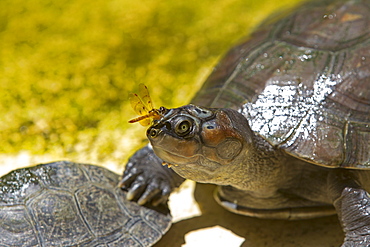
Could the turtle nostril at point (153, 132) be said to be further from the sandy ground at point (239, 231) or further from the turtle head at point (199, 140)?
the sandy ground at point (239, 231)

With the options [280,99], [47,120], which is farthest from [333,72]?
[47,120]

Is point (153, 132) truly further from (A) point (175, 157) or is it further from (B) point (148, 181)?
(B) point (148, 181)

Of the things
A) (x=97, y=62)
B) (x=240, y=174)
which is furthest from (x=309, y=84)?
(x=97, y=62)

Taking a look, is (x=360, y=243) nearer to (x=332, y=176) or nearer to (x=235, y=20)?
(x=332, y=176)

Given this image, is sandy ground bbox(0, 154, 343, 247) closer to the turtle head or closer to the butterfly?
the turtle head

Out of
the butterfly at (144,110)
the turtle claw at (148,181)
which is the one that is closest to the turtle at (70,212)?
the turtle claw at (148,181)

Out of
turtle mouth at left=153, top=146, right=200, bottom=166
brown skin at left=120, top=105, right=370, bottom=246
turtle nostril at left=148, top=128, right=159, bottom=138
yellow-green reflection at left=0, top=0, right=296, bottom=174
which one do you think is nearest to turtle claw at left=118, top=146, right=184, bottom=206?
brown skin at left=120, top=105, right=370, bottom=246
